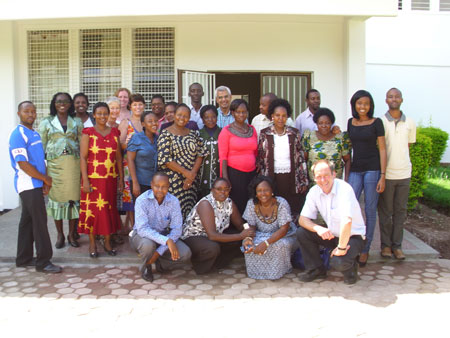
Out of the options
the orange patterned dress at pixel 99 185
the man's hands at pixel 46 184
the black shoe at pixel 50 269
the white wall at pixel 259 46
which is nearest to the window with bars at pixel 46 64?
the white wall at pixel 259 46

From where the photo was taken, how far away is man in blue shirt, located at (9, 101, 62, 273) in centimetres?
443

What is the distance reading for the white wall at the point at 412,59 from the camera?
10875mm

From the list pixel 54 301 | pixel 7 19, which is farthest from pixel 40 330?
pixel 7 19

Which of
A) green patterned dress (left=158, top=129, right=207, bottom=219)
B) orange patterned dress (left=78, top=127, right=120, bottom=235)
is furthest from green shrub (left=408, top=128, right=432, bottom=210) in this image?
orange patterned dress (left=78, top=127, right=120, bottom=235)

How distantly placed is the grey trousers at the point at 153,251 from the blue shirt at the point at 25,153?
117 cm

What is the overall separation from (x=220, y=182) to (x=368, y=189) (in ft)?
5.17

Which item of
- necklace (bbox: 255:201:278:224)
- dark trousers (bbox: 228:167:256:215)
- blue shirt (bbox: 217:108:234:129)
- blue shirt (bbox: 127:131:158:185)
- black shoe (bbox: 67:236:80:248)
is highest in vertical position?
blue shirt (bbox: 217:108:234:129)

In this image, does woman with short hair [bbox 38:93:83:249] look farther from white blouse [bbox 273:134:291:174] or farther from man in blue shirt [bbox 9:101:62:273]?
white blouse [bbox 273:134:291:174]

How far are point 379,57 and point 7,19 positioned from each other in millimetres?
8200

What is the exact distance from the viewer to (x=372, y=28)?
10875mm

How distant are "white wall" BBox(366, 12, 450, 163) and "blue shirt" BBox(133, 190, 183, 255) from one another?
305 inches

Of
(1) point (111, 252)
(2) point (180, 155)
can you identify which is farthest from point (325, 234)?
(1) point (111, 252)

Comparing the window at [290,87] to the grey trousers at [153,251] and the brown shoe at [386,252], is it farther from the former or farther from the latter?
the grey trousers at [153,251]

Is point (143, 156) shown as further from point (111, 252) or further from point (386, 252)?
point (386, 252)
